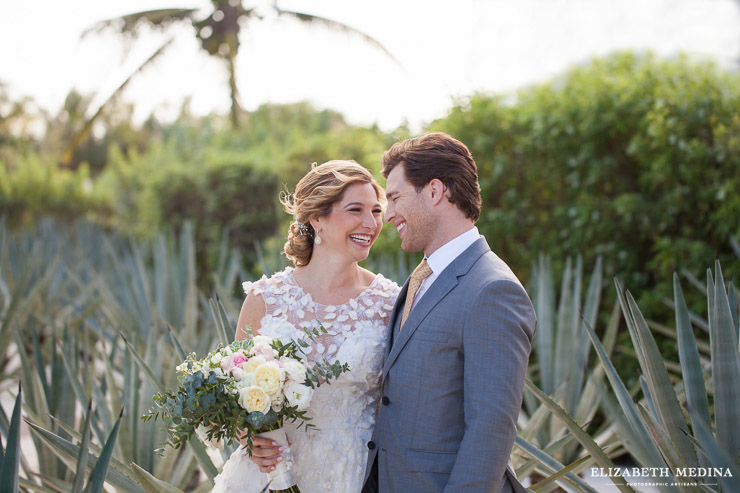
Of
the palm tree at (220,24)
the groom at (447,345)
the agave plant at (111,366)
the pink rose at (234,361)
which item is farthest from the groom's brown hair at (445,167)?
the palm tree at (220,24)

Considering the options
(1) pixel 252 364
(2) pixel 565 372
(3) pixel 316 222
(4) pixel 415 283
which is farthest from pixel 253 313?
(2) pixel 565 372

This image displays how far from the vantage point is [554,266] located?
5.46m

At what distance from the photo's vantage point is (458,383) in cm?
197

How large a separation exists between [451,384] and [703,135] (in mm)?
3772

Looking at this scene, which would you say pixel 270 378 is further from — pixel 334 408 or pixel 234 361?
pixel 334 408

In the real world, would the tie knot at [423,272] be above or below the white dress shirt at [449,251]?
below

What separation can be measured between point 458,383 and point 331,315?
2.65ft

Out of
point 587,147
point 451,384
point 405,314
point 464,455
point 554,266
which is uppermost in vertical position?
point 587,147

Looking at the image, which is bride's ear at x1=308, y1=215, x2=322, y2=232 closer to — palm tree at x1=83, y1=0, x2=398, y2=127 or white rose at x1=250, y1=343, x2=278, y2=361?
white rose at x1=250, y1=343, x2=278, y2=361

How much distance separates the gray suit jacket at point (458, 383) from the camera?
1.82m

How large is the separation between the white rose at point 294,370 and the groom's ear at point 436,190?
2.25 feet

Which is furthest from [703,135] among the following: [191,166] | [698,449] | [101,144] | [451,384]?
[101,144]

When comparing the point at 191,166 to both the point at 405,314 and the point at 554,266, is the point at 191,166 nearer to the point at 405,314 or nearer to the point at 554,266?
the point at 554,266

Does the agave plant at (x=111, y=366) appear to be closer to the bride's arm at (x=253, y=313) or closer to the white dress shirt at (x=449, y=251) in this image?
the bride's arm at (x=253, y=313)
